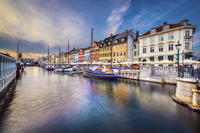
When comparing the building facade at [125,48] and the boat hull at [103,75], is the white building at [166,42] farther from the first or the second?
the boat hull at [103,75]

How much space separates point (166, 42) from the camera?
29.0 m

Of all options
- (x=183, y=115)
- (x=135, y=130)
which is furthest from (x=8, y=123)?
(x=183, y=115)

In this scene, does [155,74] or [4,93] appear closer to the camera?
[4,93]

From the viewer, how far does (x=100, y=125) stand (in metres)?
6.11

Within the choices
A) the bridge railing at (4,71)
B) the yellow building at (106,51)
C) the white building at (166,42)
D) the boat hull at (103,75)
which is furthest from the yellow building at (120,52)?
the bridge railing at (4,71)

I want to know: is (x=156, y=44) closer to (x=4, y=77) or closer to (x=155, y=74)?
(x=155, y=74)

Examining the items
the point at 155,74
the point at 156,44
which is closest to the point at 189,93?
the point at 155,74

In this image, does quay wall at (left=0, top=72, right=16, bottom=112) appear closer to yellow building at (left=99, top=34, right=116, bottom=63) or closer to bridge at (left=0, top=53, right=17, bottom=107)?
bridge at (left=0, top=53, right=17, bottom=107)

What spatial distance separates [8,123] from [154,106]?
1163 cm

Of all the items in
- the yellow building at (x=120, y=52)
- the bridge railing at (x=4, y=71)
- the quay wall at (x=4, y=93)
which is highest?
the yellow building at (x=120, y=52)

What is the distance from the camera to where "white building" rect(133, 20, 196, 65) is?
25.5 metres

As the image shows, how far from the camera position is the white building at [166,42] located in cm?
2548

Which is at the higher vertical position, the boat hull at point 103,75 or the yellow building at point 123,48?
the yellow building at point 123,48

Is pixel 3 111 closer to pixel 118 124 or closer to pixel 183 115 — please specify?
pixel 118 124
